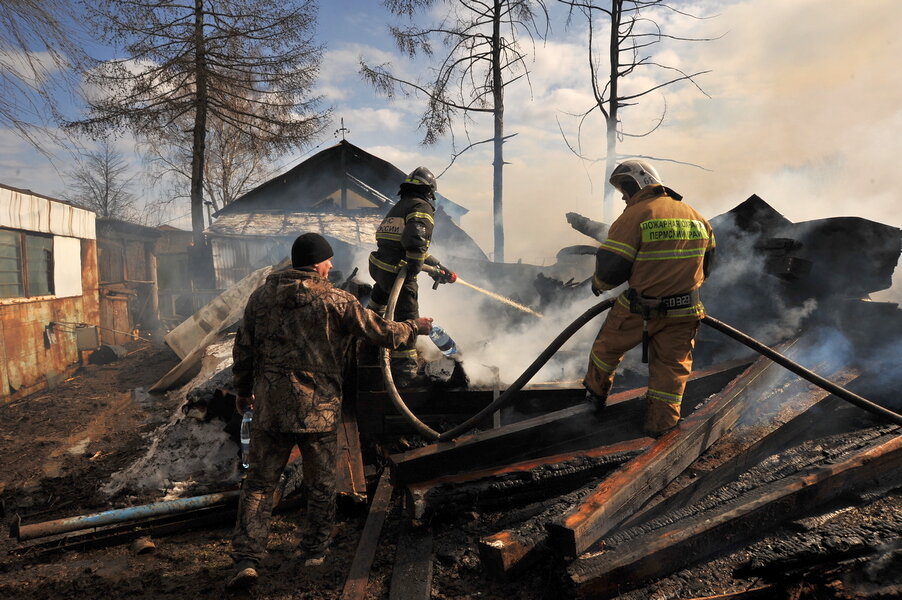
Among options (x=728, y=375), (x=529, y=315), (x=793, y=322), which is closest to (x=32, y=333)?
(x=529, y=315)

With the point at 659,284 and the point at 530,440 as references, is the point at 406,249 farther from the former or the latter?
the point at 659,284

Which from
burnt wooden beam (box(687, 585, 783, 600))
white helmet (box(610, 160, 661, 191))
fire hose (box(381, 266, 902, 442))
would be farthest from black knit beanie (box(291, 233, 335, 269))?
burnt wooden beam (box(687, 585, 783, 600))

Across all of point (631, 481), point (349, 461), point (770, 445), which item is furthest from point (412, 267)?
point (770, 445)

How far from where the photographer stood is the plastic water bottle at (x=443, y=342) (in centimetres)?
482

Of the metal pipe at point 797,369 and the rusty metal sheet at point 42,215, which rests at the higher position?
the rusty metal sheet at point 42,215

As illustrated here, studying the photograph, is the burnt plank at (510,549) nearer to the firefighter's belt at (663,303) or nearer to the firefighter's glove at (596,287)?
the firefighter's belt at (663,303)

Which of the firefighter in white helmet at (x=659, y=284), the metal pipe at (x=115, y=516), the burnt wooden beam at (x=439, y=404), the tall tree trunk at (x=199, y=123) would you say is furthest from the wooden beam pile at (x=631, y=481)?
the tall tree trunk at (x=199, y=123)

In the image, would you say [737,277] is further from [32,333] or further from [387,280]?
[32,333]

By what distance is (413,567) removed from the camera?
8.98ft

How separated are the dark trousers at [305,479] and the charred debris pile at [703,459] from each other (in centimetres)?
32

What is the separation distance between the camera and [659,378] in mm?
3154

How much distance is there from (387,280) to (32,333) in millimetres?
7341

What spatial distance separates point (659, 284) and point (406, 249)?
2.42 metres

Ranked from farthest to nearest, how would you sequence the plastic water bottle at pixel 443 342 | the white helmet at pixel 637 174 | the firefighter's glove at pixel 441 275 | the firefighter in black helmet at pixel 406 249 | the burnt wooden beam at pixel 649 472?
the firefighter's glove at pixel 441 275, the plastic water bottle at pixel 443 342, the firefighter in black helmet at pixel 406 249, the white helmet at pixel 637 174, the burnt wooden beam at pixel 649 472
